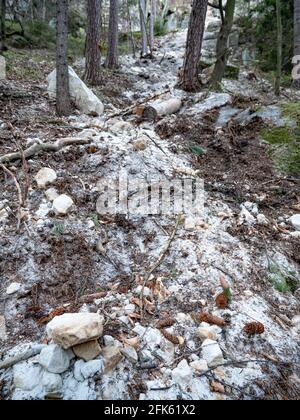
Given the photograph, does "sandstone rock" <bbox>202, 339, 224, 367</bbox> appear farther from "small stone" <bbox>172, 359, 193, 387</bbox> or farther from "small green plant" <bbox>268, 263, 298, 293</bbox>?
"small green plant" <bbox>268, 263, 298, 293</bbox>

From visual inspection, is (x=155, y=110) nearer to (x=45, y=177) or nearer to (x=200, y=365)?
(x=45, y=177)

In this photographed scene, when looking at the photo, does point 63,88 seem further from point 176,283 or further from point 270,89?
point 270,89

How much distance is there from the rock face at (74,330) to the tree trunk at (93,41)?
7.02 metres

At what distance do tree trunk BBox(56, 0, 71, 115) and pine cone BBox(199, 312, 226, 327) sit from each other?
4.59 metres

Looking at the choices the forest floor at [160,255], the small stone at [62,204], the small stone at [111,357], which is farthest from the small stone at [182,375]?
the small stone at [62,204]

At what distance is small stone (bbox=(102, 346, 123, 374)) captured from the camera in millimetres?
1922

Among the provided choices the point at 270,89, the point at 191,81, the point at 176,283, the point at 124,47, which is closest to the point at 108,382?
the point at 176,283

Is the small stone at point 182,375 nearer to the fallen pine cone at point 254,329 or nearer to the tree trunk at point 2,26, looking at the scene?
the fallen pine cone at point 254,329

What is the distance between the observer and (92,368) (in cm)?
189

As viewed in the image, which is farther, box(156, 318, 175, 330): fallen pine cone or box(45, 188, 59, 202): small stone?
box(45, 188, 59, 202): small stone

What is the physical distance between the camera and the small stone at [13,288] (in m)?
2.39

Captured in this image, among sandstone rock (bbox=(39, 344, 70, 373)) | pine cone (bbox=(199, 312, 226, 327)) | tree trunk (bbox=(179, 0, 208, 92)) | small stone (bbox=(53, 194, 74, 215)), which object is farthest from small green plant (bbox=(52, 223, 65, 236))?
tree trunk (bbox=(179, 0, 208, 92))

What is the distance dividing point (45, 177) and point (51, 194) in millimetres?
319

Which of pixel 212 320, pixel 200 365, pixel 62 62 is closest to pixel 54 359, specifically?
pixel 200 365
